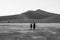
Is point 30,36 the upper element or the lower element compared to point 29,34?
upper

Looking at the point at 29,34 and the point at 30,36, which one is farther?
the point at 29,34
